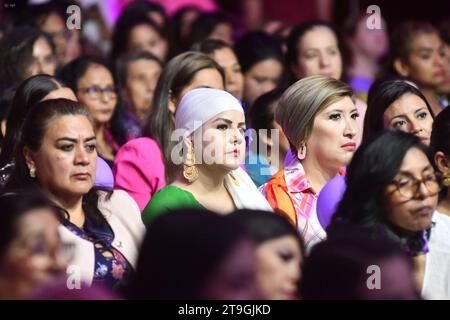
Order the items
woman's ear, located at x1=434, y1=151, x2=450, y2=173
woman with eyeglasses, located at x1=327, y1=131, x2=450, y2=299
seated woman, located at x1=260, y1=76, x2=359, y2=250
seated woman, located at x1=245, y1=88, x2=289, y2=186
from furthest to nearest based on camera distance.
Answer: seated woman, located at x1=245, y1=88, x2=289, y2=186, seated woman, located at x1=260, y1=76, x2=359, y2=250, woman's ear, located at x1=434, y1=151, x2=450, y2=173, woman with eyeglasses, located at x1=327, y1=131, x2=450, y2=299

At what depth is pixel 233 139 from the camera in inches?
185

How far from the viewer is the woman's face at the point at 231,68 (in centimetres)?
638

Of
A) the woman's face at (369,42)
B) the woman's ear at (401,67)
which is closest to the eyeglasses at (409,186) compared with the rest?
the woman's ear at (401,67)

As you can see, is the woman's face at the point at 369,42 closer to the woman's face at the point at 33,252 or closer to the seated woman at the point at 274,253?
the seated woman at the point at 274,253

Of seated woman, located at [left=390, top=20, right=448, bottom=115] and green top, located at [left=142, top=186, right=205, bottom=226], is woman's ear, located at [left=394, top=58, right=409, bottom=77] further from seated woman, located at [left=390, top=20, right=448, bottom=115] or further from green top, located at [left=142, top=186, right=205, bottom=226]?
green top, located at [left=142, top=186, right=205, bottom=226]

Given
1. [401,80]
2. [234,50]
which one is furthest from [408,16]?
[401,80]

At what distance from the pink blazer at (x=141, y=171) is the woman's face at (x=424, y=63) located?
2073 mm

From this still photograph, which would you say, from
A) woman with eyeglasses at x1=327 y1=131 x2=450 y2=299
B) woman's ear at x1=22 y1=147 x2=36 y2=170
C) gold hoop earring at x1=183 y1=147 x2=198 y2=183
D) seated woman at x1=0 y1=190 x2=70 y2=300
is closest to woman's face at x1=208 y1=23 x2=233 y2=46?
gold hoop earring at x1=183 y1=147 x2=198 y2=183

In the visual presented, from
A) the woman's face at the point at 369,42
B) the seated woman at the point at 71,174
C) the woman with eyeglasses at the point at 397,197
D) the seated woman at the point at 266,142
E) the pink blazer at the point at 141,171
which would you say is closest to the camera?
the woman with eyeglasses at the point at 397,197

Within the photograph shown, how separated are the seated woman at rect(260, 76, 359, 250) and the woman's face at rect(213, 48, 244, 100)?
1.33 m

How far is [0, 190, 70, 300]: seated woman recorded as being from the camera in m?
3.34

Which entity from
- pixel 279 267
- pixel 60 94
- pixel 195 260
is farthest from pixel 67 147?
pixel 195 260

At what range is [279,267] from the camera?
11.0ft

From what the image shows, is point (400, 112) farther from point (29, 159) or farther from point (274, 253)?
point (274, 253)
